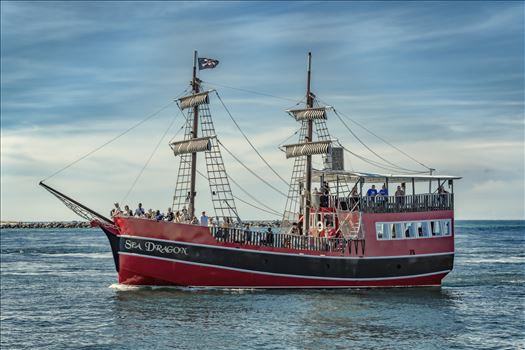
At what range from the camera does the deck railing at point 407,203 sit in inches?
1865

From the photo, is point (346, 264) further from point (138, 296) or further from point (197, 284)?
point (138, 296)

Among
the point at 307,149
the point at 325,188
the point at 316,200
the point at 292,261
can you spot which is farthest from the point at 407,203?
the point at 292,261

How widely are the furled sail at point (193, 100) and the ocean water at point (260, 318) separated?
40.6 feet

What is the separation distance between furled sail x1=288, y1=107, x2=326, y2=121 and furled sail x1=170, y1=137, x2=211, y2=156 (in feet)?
23.2

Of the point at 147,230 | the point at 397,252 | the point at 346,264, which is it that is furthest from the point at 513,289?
the point at 147,230

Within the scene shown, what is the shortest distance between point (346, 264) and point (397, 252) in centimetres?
363

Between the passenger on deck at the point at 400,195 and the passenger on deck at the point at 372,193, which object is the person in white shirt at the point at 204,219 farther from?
the passenger on deck at the point at 400,195

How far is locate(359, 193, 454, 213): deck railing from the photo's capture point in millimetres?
47375

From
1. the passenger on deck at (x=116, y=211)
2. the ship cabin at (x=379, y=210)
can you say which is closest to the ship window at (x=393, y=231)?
the ship cabin at (x=379, y=210)

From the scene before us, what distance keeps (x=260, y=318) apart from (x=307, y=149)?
54.2 feet

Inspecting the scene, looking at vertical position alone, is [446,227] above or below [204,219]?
below

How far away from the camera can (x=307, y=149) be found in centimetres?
4953

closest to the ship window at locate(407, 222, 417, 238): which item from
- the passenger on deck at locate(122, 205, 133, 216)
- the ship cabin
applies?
the ship cabin

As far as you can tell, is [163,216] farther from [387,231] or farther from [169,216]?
[387,231]
